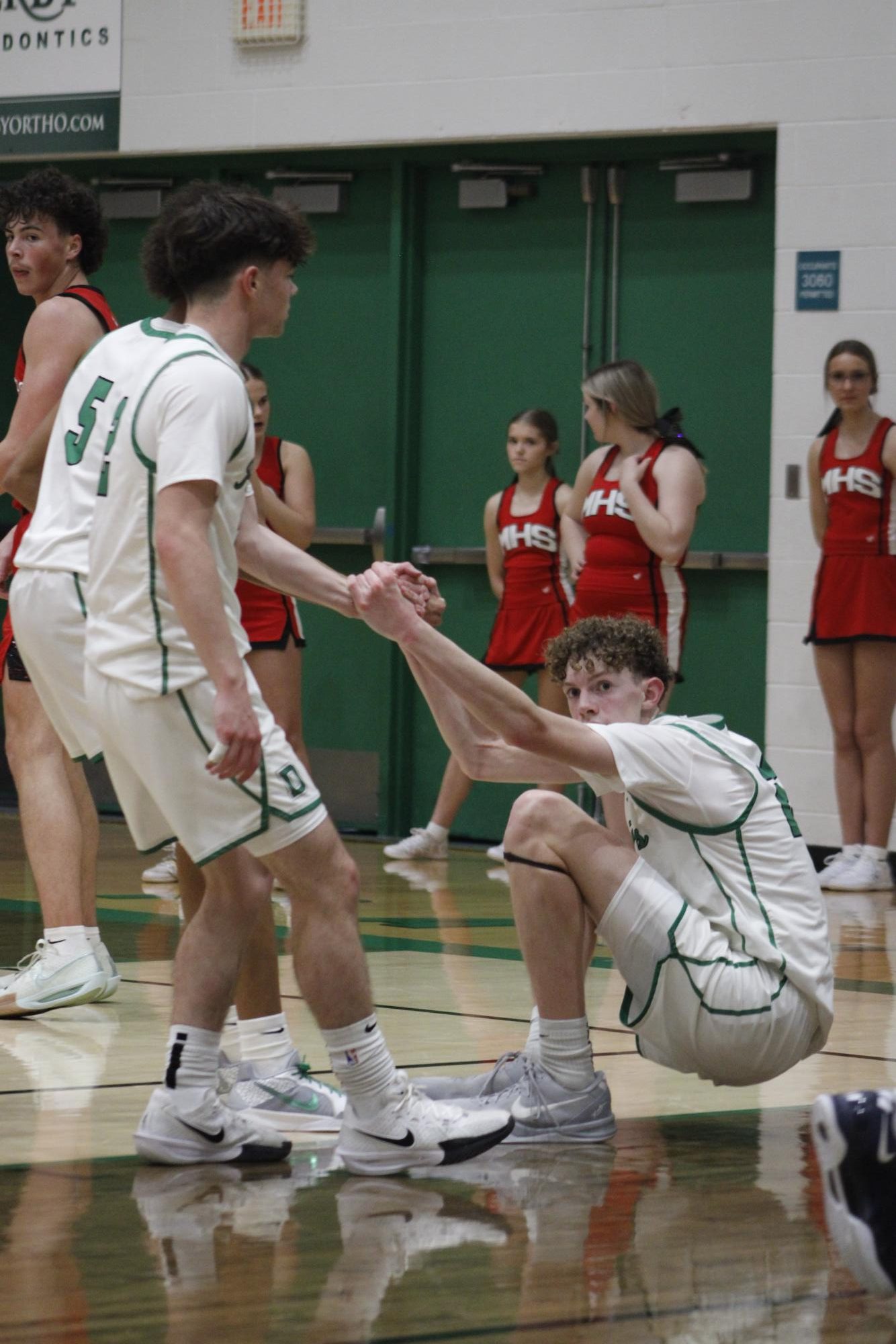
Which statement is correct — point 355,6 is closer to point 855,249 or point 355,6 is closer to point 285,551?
point 855,249

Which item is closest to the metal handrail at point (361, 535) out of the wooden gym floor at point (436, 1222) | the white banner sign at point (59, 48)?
the white banner sign at point (59, 48)

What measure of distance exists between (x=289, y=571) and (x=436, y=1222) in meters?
1.10

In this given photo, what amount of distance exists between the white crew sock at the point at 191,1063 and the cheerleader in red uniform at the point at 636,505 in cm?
397

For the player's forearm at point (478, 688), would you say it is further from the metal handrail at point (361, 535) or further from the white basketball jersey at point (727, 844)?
the metal handrail at point (361, 535)

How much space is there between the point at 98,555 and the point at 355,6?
234 inches

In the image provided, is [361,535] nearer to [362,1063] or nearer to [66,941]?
[66,941]

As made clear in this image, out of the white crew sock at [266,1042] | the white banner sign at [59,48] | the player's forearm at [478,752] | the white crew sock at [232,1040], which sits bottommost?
the white crew sock at [232,1040]

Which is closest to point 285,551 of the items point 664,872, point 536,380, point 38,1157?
point 664,872

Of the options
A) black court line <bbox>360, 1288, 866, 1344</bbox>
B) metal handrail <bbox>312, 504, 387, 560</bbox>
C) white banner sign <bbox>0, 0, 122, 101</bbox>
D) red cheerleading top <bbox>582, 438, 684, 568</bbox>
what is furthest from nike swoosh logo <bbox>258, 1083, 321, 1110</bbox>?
white banner sign <bbox>0, 0, 122, 101</bbox>

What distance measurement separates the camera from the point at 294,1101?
11.2ft

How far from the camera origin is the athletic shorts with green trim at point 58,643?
12.6ft

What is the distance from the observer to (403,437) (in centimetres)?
872

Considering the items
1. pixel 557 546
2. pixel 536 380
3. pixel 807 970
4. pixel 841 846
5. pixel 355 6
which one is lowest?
pixel 841 846

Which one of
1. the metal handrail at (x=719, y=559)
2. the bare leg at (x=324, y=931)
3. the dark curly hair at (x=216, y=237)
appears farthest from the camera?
the metal handrail at (x=719, y=559)
